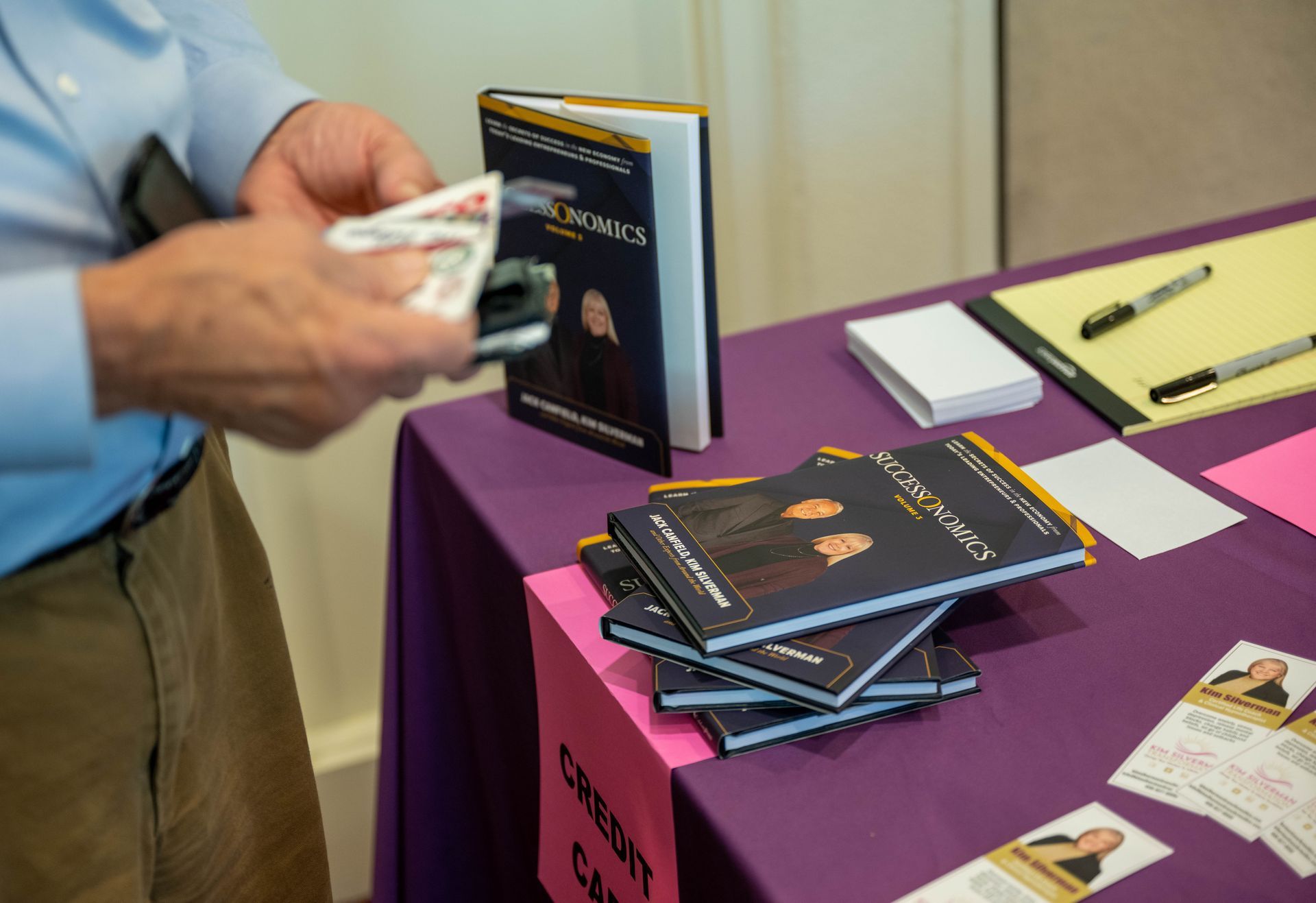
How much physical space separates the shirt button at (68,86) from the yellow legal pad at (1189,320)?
0.93m

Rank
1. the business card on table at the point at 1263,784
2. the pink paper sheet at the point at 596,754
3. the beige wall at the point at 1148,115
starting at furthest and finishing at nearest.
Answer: the beige wall at the point at 1148,115
the pink paper sheet at the point at 596,754
the business card on table at the point at 1263,784

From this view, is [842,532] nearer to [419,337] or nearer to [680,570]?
[680,570]

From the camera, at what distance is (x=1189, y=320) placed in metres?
1.22

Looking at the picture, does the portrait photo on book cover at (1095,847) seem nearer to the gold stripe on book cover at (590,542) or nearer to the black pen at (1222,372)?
the gold stripe on book cover at (590,542)

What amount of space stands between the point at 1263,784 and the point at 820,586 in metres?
0.30

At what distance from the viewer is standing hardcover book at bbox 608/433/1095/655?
75 centimetres

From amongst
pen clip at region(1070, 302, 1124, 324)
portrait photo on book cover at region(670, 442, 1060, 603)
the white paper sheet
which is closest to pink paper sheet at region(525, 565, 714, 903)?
portrait photo on book cover at region(670, 442, 1060, 603)

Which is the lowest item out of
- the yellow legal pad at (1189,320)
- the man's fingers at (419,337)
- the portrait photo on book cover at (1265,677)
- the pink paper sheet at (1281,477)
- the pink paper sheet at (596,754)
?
the pink paper sheet at (596,754)

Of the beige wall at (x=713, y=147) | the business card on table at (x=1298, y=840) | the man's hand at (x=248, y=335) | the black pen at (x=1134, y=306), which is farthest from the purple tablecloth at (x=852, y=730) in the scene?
the beige wall at (x=713, y=147)

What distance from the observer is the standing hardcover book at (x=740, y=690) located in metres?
0.74

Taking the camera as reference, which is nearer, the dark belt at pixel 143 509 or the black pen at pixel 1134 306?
the dark belt at pixel 143 509

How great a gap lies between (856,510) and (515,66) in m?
1.18

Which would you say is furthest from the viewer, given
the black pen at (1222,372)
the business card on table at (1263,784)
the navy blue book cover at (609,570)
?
the black pen at (1222,372)

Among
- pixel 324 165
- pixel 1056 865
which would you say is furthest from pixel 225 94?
pixel 1056 865
